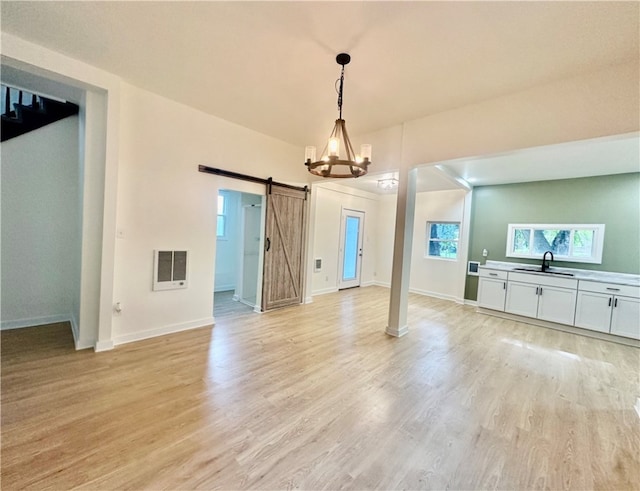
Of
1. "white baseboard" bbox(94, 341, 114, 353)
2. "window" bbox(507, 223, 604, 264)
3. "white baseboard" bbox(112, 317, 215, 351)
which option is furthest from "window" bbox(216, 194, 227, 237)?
"window" bbox(507, 223, 604, 264)

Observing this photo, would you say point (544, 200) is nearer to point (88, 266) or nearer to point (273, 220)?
point (273, 220)

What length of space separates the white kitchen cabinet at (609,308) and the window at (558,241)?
32.8 inches

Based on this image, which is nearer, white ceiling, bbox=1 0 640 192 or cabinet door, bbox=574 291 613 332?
white ceiling, bbox=1 0 640 192

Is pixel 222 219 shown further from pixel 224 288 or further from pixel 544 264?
pixel 544 264

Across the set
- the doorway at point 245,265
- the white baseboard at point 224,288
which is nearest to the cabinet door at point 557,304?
the doorway at point 245,265

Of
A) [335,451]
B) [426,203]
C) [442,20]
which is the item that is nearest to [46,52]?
[442,20]

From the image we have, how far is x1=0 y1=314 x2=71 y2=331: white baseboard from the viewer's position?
11.6 feet

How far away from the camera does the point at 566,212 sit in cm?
511

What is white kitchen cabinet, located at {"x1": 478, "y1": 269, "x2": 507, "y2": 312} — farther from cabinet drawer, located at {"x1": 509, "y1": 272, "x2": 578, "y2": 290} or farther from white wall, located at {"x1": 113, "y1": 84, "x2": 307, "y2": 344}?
white wall, located at {"x1": 113, "y1": 84, "x2": 307, "y2": 344}

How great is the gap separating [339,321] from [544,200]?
481 cm

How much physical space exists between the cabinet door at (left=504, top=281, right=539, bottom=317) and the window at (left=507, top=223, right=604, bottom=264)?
91 cm

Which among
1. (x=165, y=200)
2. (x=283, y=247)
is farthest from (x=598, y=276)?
(x=165, y=200)

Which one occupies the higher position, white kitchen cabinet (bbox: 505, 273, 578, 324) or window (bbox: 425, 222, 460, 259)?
window (bbox: 425, 222, 460, 259)

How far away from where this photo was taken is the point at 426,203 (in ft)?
23.1
